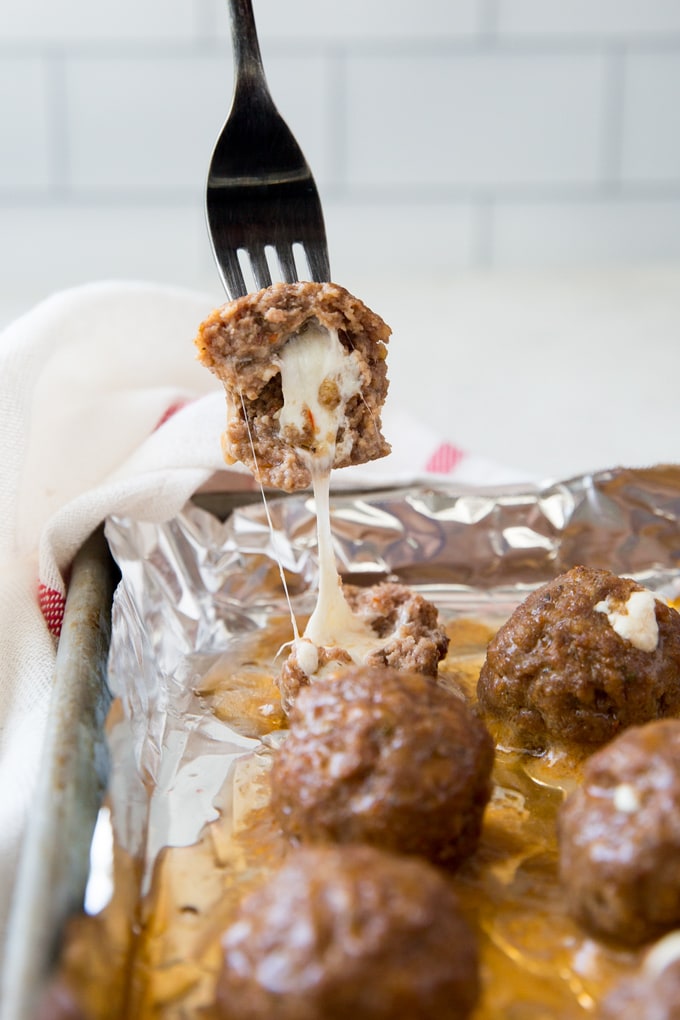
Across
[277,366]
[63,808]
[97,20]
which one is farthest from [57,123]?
[63,808]

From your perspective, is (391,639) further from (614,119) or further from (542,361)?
(614,119)

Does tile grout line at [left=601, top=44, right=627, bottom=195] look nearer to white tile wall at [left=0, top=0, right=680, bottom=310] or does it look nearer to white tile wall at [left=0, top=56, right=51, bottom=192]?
white tile wall at [left=0, top=0, right=680, bottom=310]

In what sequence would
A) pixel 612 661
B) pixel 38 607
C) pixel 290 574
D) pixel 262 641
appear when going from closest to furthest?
pixel 612 661 < pixel 38 607 < pixel 262 641 < pixel 290 574

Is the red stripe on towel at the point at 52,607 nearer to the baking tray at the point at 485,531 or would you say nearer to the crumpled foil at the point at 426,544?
the crumpled foil at the point at 426,544

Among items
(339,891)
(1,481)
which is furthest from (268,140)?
(339,891)

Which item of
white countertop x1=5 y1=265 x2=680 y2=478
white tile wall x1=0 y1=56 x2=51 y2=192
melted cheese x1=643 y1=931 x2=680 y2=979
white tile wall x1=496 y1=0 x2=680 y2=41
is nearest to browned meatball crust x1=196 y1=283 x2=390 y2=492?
melted cheese x1=643 y1=931 x2=680 y2=979

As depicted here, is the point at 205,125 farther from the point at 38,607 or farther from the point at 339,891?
the point at 339,891
